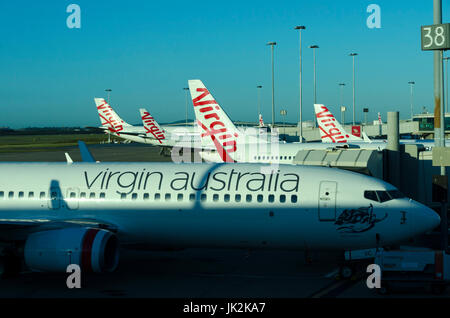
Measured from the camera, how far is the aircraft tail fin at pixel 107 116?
293 ft

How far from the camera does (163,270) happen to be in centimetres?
1898

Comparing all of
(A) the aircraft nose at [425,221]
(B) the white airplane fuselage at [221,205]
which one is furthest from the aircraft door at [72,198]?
(A) the aircraft nose at [425,221]

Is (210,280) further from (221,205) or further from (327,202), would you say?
(327,202)

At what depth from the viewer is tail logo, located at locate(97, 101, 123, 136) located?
293 ft

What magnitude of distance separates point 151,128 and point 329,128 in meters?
31.9

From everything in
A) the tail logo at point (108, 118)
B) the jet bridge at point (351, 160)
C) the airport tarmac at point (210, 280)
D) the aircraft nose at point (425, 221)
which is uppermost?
the tail logo at point (108, 118)

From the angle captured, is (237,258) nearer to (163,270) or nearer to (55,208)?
(163,270)

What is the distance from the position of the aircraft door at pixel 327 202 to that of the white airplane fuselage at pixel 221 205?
3cm

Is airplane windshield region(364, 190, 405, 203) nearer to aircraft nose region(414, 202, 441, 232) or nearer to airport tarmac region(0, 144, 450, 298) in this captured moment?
aircraft nose region(414, 202, 441, 232)

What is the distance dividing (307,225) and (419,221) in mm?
3491

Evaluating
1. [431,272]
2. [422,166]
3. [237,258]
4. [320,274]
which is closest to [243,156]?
[422,166]

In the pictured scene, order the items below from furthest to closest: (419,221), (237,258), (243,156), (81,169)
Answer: (243,156) < (237,258) < (81,169) < (419,221)

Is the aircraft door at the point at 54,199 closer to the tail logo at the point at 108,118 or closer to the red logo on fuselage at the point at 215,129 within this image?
the red logo on fuselage at the point at 215,129

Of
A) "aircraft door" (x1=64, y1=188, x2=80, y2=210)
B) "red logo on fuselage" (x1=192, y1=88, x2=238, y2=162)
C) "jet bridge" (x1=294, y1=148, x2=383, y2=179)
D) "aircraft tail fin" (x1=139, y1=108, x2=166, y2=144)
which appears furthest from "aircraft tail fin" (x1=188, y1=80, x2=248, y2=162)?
"aircraft tail fin" (x1=139, y1=108, x2=166, y2=144)
